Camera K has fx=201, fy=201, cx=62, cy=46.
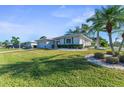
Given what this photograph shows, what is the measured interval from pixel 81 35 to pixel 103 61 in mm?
11507

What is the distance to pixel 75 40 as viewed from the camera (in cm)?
2136

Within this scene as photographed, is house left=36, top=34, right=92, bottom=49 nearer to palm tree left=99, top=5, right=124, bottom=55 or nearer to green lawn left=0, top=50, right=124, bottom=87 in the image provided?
palm tree left=99, top=5, right=124, bottom=55

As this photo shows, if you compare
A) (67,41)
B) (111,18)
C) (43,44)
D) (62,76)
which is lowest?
(62,76)

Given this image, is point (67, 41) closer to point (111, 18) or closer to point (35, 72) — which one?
point (111, 18)

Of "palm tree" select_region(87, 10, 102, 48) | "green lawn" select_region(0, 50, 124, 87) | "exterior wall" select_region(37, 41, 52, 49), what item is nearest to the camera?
"green lawn" select_region(0, 50, 124, 87)

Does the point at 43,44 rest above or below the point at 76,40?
below

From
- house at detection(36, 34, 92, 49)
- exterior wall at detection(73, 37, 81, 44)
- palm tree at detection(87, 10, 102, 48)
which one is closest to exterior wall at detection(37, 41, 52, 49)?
house at detection(36, 34, 92, 49)

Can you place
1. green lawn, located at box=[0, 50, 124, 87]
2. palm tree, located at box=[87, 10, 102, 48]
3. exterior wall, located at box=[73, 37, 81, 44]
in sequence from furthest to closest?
exterior wall, located at box=[73, 37, 81, 44], palm tree, located at box=[87, 10, 102, 48], green lawn, located at box=[0, 50, 124, 87]

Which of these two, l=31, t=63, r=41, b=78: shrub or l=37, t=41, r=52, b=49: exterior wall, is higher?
l=37, t=41, r=52, b=49: exterior wall

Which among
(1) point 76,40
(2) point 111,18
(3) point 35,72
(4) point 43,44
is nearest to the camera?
(3) point 35,72

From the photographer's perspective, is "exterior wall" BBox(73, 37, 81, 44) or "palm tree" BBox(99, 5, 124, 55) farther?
"exterior wall" BBox(73, 37, 81, 44)

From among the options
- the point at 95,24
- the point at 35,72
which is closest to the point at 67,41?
the point at 95,24
